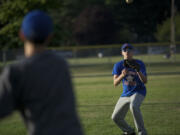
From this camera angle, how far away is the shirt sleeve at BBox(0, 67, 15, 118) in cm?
229

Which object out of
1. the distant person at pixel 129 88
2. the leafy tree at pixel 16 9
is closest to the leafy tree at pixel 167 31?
the leafy tree at pixel 16 9

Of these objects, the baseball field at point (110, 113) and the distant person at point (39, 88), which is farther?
the baseball field at point (110, 113)

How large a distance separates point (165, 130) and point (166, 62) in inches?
836

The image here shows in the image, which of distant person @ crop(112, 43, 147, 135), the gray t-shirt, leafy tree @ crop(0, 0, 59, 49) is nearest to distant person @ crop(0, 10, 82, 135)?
the gray t-shirt

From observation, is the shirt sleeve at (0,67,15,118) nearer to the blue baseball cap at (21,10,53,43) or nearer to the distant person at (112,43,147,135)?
the blue baseball cap at (21,10,53,43)

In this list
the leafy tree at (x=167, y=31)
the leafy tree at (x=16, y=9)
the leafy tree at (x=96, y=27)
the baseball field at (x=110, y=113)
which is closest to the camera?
the baseball field at (x=110, y=113)

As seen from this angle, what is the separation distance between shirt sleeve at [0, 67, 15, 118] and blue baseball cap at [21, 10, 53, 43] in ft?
1.02

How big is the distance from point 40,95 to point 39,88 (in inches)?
2.0

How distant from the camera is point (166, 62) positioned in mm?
27734

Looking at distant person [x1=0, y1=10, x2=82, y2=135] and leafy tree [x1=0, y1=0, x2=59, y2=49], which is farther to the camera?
leafy tree [x1=0, y1=0, x2=59, y2=49]

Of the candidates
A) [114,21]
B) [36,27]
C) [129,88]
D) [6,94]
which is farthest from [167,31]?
[6,94]

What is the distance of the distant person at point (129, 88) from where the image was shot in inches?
246

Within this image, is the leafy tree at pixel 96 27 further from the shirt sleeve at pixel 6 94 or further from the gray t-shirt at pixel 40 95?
the shirt sleeve at pixel 6 94

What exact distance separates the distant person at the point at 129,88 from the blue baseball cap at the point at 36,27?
3.90 m
